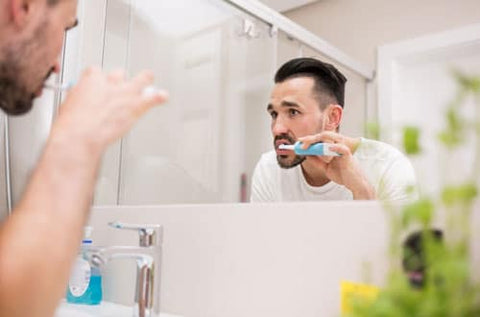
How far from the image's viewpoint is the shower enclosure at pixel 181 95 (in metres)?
1.15

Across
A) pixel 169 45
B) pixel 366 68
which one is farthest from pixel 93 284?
pixel 366 68

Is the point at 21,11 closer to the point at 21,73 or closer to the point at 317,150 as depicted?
the point at 21,73

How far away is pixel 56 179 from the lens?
0.55 m

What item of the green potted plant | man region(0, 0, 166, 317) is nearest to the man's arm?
man region(0, 0, 166, 317)

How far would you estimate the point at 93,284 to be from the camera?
1116mm

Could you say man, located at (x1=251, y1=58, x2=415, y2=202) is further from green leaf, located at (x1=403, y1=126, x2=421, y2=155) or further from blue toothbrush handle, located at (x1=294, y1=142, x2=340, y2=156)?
green leaf, located at (x1=403, y1=126, x2=421, y2=155)

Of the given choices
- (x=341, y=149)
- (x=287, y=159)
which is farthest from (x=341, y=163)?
(x=287, y=159)

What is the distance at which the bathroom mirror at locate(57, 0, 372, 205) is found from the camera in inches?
45.1

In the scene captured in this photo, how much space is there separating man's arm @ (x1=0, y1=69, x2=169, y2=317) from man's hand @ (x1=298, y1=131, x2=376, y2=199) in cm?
43

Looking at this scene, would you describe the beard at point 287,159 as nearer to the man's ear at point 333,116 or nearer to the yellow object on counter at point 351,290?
the man's ear at point 333,116

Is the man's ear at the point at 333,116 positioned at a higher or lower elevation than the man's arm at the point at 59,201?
higher

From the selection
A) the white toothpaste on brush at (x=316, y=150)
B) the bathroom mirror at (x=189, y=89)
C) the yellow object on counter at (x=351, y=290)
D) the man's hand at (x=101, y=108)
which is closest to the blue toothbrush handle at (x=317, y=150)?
the white toothpaste on brush at (x=316, y=150)

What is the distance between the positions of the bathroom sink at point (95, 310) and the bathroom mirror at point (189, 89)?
0.86 feet

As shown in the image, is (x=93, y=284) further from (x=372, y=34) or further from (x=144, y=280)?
(x=372, y=34)
